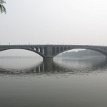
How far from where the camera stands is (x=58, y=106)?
21812 millimetres

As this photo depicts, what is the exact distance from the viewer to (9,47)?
381 ft

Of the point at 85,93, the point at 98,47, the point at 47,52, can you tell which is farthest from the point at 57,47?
the point at 85,93

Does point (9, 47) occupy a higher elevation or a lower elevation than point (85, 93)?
lower

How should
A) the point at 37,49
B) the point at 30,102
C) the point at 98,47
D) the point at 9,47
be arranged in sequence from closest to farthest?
the point at 30,102, the point at 9,47, the point at 37,49, the point at 98,47

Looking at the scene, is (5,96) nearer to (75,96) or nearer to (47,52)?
(75,96)

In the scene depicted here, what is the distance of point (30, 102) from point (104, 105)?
303 inches

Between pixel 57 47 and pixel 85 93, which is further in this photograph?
pixel 57 47

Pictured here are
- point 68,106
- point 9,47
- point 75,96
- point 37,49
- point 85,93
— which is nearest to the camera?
point 68,106

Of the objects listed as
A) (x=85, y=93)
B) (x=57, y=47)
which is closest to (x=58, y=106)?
(x=85, y=93)

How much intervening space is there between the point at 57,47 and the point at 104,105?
104867 millimetres

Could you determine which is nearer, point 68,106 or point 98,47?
point 68,106

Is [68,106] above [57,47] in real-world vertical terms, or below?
above

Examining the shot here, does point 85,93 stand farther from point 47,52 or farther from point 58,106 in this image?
point 47,52

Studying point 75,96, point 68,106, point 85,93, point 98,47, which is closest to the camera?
point 68,106
